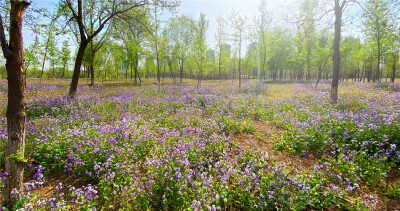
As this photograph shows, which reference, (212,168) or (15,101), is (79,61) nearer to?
(15,101)

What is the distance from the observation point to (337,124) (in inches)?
261

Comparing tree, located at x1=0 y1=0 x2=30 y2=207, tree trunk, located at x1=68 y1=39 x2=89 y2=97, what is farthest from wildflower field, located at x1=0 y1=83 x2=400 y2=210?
tree trunk, located at x1=68 y1=39 x2=89 y2=97

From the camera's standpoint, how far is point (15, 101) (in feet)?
10.6

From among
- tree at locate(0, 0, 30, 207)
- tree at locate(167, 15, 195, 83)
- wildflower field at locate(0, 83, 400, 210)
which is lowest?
wildflower field at locate(0, 83, 400, 210)

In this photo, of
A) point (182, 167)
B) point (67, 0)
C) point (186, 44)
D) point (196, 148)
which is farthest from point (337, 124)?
point (186, 44)

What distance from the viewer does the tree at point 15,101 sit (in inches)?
122

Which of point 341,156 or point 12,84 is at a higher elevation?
point 12,84

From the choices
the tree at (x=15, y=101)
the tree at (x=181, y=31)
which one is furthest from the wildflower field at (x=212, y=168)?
the tree at (x=181, y=31)

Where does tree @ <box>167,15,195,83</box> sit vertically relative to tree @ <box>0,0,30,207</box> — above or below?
above

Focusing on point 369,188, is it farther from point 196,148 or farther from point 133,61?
point 133,61

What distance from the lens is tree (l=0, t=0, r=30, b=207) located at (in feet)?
10.2

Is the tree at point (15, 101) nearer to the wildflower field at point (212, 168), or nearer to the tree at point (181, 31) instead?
the wildflower field at point (212, 168)

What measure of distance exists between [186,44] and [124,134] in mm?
40403

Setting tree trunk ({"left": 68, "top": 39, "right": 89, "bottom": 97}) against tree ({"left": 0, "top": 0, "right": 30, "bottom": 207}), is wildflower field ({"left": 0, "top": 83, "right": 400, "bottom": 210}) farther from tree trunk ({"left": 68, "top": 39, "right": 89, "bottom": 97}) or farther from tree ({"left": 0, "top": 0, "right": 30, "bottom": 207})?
tree trunk ({"left": 68, "top": 39, "right": 89, "bottom": 97})
